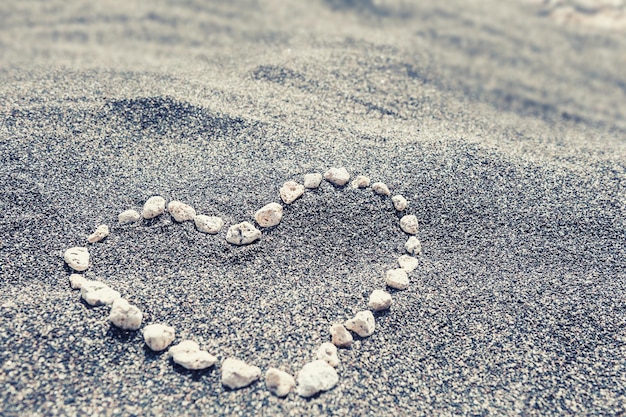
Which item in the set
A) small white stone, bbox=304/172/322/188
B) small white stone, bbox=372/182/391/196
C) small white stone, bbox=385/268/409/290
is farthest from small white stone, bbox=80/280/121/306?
small white stone, bbox=372/182/391/196

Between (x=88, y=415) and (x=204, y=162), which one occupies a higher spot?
(x=204, y=162)

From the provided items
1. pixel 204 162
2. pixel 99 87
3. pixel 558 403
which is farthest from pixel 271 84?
pixel 558 403

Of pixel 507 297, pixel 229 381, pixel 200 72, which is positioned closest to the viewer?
pixel 229 381

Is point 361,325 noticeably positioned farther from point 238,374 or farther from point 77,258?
point 77,258

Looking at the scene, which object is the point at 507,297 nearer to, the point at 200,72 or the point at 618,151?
the point at 618,151

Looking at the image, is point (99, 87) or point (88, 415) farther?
point (99, 87)

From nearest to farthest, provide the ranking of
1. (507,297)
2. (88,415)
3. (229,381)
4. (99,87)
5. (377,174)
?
(88,415)
(229,381)
(507,297)
(377,174)
(99,87)

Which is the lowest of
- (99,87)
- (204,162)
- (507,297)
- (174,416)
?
(174,416)

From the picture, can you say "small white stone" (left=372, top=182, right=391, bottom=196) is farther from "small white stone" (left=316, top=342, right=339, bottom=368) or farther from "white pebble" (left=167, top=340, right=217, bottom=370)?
"white pebble" (left=167, top=340, right=217, bottom=370)
